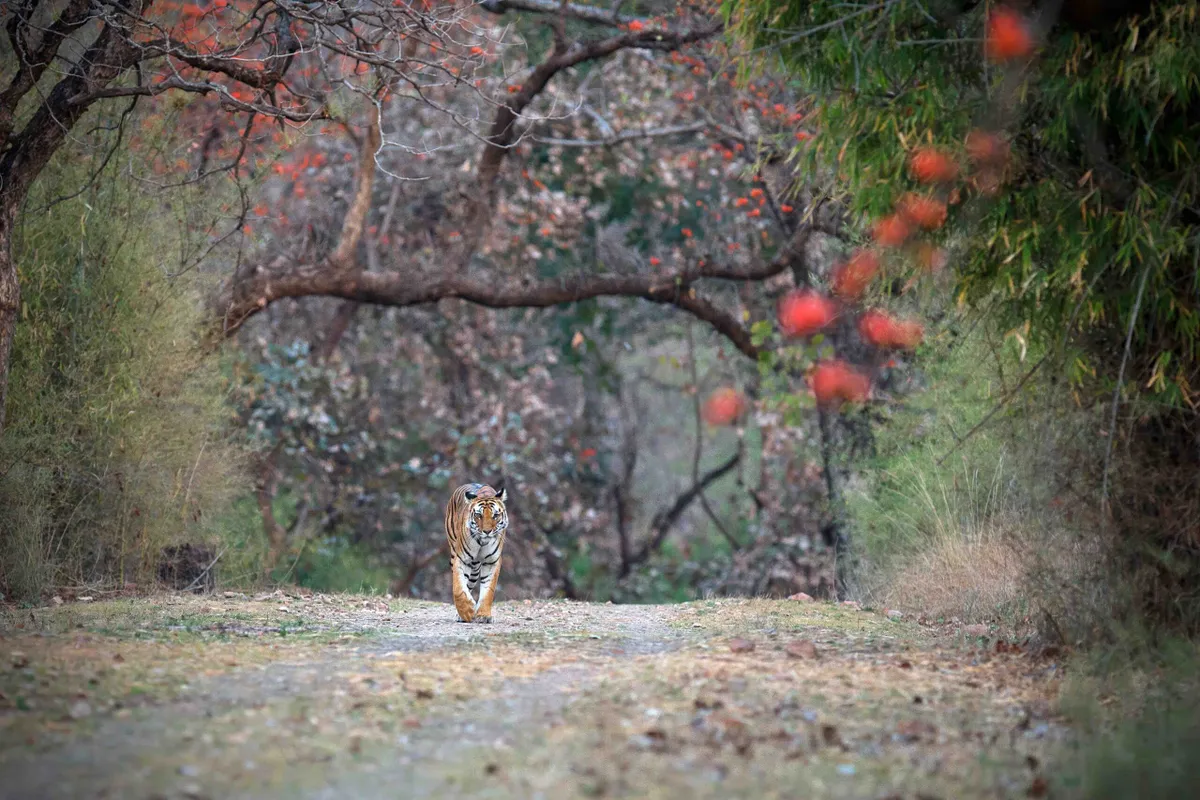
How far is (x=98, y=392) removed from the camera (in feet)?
32.3

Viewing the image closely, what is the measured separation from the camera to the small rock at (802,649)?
654 cm

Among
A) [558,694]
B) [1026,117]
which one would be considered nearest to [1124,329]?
[1026,117]

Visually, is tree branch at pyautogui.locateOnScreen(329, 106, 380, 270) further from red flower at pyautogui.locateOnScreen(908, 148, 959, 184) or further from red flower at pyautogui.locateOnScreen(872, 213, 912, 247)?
red flower at pyautogui.locateOnScreen(908, 148, 959, 184)

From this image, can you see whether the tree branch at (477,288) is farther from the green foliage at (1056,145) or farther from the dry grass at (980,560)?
the green foliage at (1056,145)

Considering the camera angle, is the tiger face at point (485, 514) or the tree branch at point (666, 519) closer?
the tiger face at point (485, 514)

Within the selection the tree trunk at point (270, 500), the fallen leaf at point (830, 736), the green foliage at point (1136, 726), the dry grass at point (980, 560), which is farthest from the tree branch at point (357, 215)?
the fallen leaf at point (830, 736)

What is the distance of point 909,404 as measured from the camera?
Answer: 12.3m

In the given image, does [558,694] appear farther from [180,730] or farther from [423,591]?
[423,591]

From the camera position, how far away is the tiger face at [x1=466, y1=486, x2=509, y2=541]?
853 centimetres

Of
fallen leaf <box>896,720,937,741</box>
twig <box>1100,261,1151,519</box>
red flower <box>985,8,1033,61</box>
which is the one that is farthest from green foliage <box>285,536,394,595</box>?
red flower <box>985,8,1033,61</box>

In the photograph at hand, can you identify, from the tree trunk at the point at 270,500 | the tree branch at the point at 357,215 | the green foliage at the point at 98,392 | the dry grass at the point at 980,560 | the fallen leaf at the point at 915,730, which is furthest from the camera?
the tree trunk at the point at 270,500

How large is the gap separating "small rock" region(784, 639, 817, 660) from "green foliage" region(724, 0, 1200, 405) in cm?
193

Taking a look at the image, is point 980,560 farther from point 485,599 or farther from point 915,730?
point 915,730

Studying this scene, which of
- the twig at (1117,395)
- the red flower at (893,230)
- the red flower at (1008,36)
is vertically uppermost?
the red flower at (1008,36)
